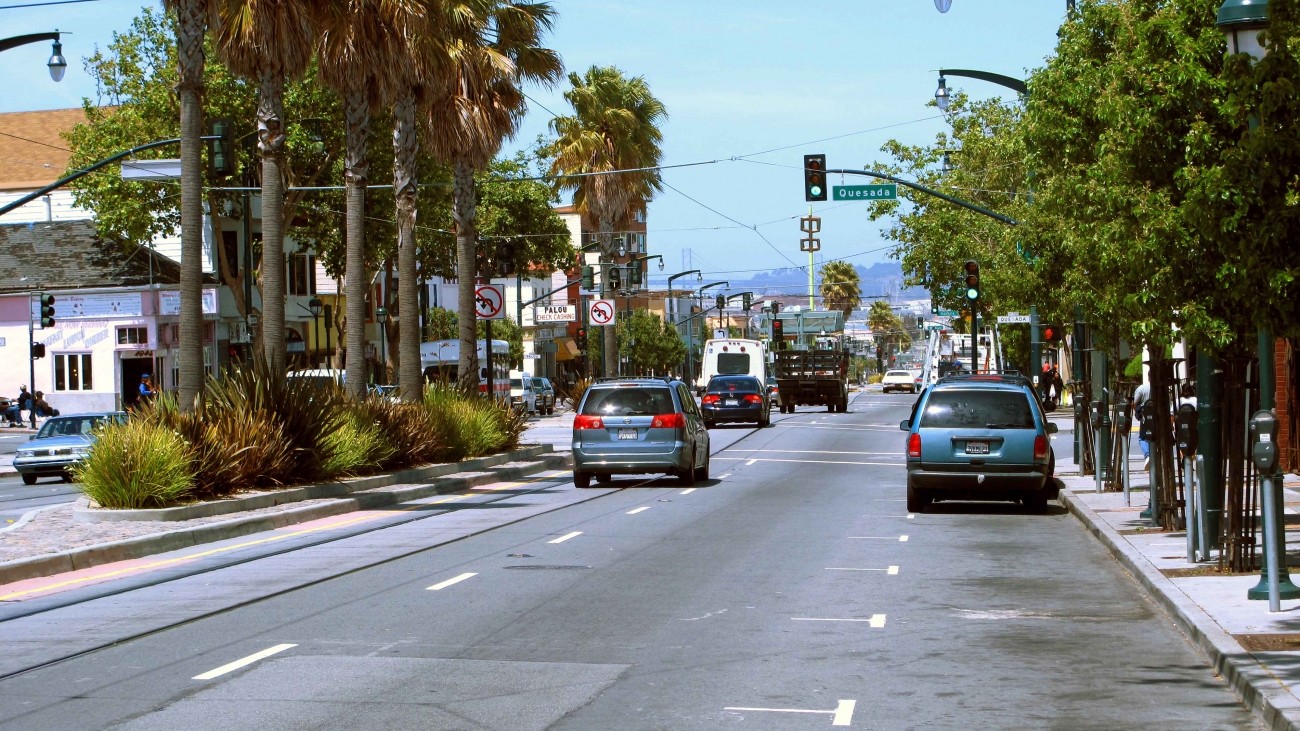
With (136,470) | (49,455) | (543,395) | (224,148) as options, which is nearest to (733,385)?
(49,455)

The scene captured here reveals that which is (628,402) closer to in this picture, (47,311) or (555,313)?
(47,311)

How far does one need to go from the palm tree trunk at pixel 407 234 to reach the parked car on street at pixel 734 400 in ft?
65.5

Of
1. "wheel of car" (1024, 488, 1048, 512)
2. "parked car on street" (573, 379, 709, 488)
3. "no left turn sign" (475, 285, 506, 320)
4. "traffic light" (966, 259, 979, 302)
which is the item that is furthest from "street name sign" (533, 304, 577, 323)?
"wheel of car" (1024, 488, 1048, 512)

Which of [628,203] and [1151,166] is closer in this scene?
[1151,166]

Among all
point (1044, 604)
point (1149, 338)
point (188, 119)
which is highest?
point (188, 119)

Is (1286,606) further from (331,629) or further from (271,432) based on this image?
(271,432)

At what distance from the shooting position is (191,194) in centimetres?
2245

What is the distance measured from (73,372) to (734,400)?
25339 mm

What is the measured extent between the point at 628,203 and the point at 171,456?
3232 cm

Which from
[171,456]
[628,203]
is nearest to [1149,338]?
[171,456]

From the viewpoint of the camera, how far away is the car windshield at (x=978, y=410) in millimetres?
20672

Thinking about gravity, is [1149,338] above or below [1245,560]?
above

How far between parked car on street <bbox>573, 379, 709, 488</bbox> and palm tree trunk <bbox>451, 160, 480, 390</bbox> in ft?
26.5

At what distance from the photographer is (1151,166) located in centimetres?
1362
